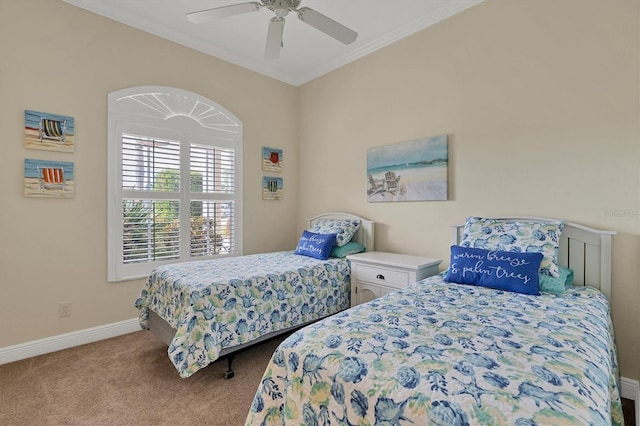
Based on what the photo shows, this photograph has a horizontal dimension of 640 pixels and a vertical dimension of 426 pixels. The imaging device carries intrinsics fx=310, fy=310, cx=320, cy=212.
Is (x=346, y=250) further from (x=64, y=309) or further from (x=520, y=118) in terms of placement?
(x=64, y=309)

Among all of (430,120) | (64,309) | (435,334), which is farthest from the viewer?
(430,120)

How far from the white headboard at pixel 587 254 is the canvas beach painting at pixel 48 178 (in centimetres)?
381

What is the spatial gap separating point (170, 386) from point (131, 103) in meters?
2.47

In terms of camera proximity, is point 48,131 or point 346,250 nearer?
point 48,131

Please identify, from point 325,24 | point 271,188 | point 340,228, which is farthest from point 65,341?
point 325,24

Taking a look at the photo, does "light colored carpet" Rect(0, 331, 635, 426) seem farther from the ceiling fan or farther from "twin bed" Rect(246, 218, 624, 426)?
the ceiling fan

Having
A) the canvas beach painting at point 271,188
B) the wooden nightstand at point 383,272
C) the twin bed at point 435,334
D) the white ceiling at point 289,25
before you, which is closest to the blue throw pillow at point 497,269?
the twin bed at point 435,334

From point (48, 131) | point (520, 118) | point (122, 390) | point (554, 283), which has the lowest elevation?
point (122, 390)

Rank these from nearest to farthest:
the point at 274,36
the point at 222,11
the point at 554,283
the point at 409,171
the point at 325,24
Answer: the point at 554,283 → the point at 222,11 → the point at 325,24 → the point at 274,36 → the point at 409,171

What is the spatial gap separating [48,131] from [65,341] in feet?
Answer: 5.67

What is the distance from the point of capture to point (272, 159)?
156 inches

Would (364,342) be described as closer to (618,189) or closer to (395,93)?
(618,189)

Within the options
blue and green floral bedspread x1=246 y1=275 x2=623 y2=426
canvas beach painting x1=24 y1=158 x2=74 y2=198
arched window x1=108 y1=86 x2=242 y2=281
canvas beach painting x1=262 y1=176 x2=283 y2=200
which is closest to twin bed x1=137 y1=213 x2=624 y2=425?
blue and green floral bedspread x1=246 y1=275 x2=623 y2=426

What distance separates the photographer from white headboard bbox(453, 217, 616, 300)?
6.45 ft
